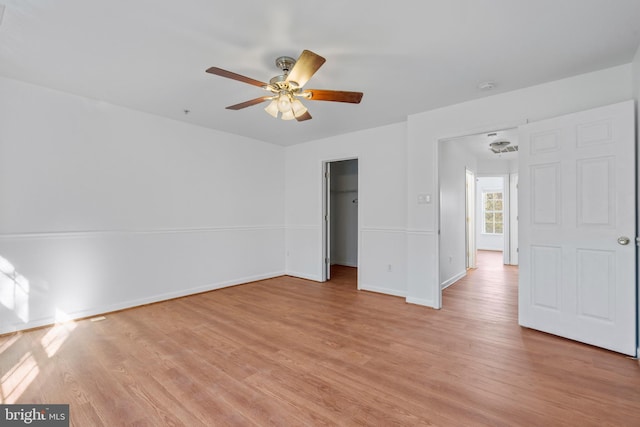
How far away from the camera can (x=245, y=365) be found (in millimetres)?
2246

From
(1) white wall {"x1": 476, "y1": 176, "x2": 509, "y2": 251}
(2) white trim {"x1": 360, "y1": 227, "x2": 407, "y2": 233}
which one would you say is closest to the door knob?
(2) white trim {"x1": 360, "y1": 227, "x2": 407, "y2": 233}

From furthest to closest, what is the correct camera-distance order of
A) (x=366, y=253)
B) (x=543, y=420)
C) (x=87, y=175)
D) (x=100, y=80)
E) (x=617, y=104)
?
1. (x=366, y=253)
2. (x=87, y=175)
3. (x=100, y=80)
4. (x=617, y=104)
5. (x=543, y=420)

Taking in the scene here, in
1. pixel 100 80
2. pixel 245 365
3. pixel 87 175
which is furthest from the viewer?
pixel 87 175

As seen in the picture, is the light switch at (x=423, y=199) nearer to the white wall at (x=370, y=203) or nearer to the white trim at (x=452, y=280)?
the white wall at (x=370, y=203)

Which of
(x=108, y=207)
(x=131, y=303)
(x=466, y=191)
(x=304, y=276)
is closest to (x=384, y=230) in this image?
(x=304, y=276)

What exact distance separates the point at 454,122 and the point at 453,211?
6.29 ft

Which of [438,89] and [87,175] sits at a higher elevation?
[438,89]

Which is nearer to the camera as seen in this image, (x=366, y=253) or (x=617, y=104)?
(x=617, y=104)

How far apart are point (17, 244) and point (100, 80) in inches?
71.7

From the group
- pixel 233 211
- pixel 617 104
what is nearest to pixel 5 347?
pixel 233 211

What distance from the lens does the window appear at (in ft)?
30.1

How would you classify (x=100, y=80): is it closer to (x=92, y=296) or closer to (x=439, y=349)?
(x=92, y=296)

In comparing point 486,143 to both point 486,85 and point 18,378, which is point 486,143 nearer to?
point 486,85

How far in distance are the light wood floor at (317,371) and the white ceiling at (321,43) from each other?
2.47 metres
